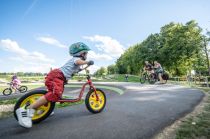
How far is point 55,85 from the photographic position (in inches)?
127

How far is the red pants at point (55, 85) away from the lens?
10.5 ft

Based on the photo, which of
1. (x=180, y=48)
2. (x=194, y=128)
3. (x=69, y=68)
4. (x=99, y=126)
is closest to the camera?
(x=194, y=128)

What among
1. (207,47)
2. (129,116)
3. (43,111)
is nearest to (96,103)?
(129,116)

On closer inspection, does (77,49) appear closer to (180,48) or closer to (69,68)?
(69,68)

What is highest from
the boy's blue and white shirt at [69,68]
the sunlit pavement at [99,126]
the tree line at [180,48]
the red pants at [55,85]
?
the tree line at [180,48]

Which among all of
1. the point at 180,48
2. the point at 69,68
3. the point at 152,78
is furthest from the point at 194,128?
the point at 180,48

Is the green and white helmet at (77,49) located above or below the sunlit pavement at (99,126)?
above

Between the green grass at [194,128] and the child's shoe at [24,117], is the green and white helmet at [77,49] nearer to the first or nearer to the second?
the child's shoe at [24,117]

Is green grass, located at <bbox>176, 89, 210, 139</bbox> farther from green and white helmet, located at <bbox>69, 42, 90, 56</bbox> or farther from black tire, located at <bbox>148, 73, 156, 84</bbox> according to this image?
black tire, located at <bbox>148, 73, 156, 84</bbox>

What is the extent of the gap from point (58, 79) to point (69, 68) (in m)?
0.36

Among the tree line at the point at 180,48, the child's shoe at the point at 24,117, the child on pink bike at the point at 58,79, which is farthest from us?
the tree line at the point at 180,48

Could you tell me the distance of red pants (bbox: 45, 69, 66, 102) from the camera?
320 cm

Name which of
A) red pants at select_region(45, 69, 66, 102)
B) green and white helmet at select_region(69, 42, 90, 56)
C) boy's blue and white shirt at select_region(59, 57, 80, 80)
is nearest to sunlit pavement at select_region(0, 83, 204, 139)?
red pants at select_region(45, 69, 66, 102)

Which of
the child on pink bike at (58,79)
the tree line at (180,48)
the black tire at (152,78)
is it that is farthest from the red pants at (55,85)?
the tree line at (180,48)
